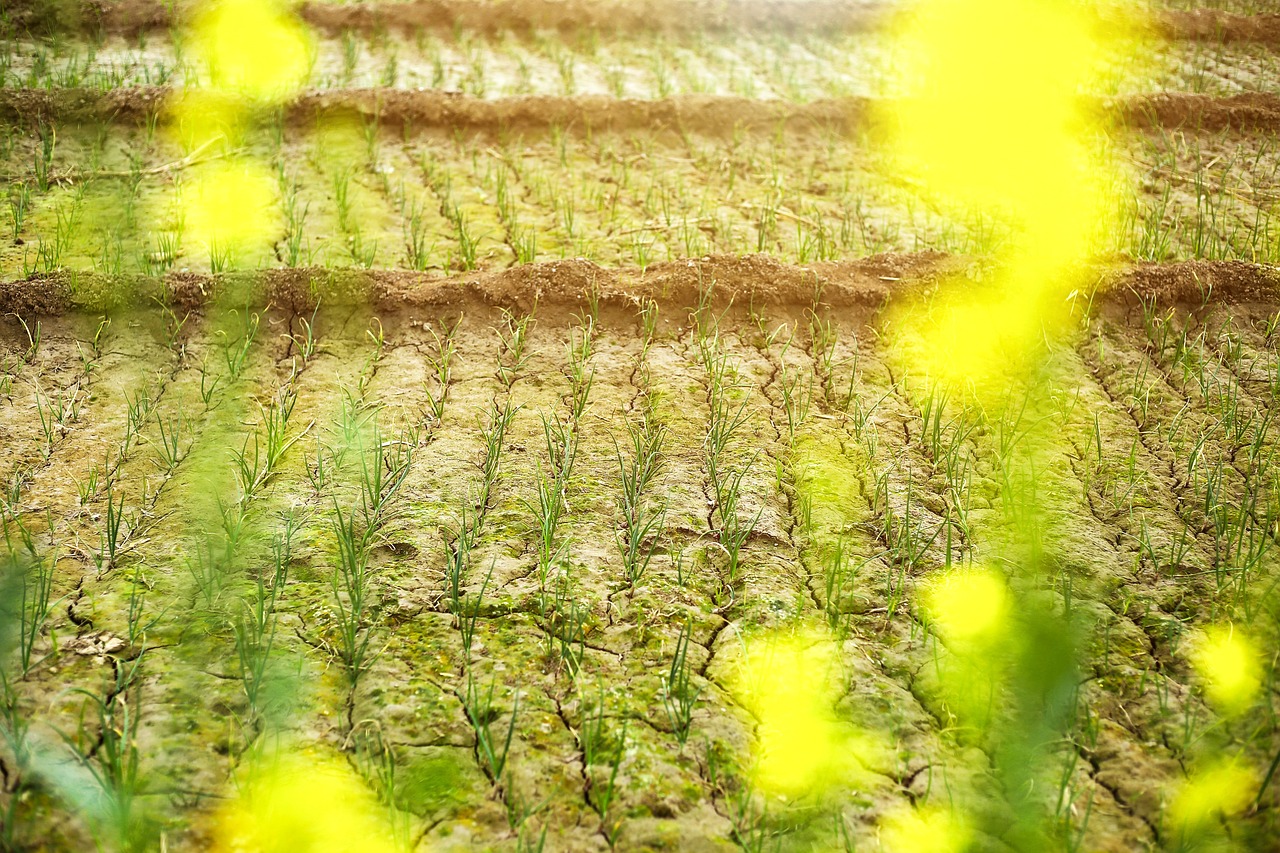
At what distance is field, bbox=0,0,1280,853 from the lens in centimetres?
185

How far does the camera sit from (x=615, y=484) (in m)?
2.72

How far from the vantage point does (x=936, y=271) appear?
3.65m

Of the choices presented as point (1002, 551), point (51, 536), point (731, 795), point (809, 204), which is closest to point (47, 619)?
point (51, 536)

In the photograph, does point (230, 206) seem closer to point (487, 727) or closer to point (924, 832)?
point (487, 727)

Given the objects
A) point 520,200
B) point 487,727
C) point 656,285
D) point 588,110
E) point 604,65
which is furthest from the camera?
point 604,65

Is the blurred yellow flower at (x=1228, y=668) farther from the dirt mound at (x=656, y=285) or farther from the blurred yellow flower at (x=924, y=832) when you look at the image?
the dirt mound at (x=656, y=285)

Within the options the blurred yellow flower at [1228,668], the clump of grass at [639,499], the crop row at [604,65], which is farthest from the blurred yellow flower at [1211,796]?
the crop row at [604,65]

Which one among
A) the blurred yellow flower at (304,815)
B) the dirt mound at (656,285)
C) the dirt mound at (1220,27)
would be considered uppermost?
the dirt mound at (1220,27)

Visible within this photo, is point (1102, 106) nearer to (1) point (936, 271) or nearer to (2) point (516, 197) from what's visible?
(1) point (936, 271)

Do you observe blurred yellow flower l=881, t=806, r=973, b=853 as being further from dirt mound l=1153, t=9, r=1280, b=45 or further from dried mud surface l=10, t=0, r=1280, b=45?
dirt mound l=1153, t=9, r=1280, b=45

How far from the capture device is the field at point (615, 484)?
1.85 metres

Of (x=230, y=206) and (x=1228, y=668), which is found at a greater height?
(x=230, y=206)

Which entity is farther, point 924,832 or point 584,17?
point 584,17

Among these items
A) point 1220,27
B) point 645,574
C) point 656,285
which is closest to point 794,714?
point 645,574
